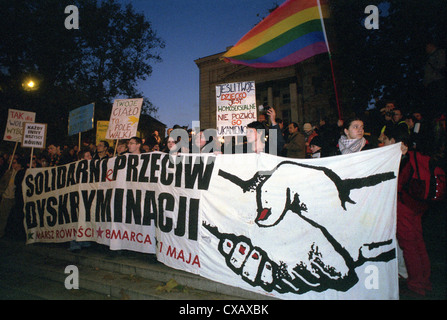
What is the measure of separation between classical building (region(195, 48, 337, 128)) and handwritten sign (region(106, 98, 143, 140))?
20352mm

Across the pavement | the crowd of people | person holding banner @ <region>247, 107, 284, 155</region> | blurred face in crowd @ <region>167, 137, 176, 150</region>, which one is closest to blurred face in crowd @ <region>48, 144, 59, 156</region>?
the crowd of people

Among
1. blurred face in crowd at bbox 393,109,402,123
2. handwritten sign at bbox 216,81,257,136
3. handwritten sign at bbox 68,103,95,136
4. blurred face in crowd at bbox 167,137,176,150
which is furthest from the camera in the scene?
handwritten sign at bbox 68,103,95,136

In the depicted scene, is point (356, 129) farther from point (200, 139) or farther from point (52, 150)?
point (52, 150)

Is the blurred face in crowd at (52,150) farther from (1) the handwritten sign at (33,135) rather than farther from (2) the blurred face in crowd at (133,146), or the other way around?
(2) the blurred face in crowd at (133,146)

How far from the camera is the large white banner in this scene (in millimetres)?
2801

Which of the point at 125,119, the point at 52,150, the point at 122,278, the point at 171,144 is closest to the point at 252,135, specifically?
the point at 171,144

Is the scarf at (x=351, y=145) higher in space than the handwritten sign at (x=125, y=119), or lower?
lower

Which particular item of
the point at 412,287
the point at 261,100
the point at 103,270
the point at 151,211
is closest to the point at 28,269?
the point at 103,270

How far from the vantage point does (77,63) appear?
18.9 metres

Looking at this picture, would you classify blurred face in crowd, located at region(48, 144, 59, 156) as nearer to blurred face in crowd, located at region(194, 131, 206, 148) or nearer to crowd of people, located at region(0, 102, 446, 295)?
crowd of people, located at region(0, 102, 446, 295)

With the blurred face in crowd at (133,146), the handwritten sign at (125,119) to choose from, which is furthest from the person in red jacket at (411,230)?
the handwritten sign at (125,119)

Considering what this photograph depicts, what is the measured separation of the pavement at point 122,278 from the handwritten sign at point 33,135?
10.3 feet

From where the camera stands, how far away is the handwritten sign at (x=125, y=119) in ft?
20.1
